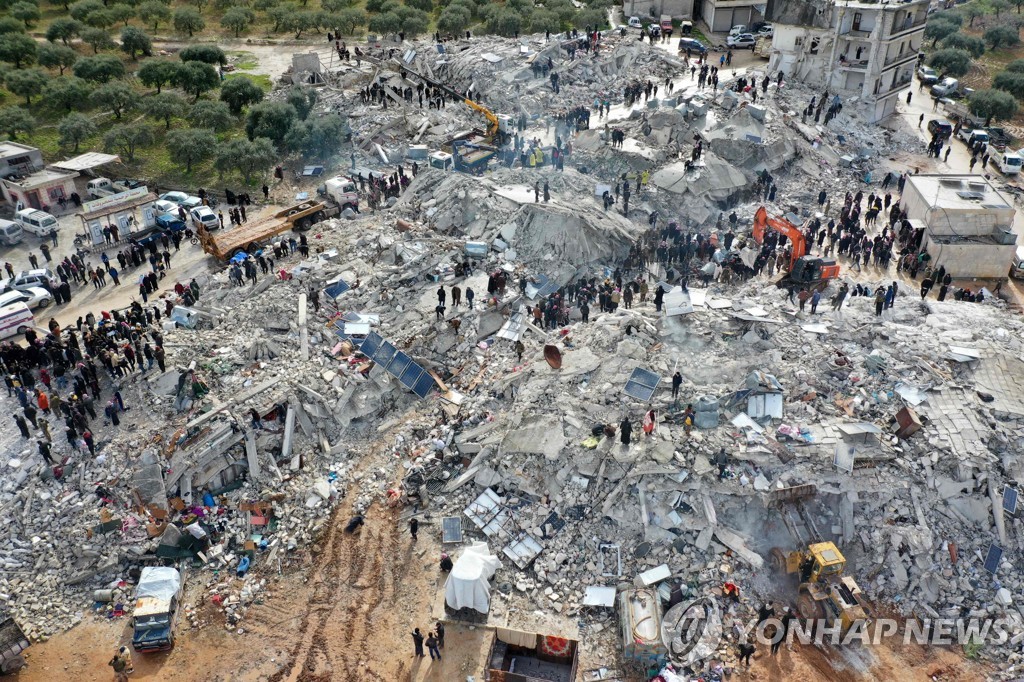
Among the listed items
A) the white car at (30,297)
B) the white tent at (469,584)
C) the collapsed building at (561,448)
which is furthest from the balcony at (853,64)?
the white car at (30,297)

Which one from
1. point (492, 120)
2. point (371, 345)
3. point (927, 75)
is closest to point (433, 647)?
point (371, 345)

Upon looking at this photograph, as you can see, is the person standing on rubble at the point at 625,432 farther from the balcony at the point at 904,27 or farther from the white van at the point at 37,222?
the balcony at the point at 904,27


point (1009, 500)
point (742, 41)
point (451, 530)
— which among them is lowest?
point (451, 530)

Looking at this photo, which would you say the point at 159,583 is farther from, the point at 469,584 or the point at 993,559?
the point at 993,559

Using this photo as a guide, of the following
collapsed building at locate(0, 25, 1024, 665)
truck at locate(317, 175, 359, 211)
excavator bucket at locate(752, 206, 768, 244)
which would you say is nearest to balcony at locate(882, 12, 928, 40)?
excavator bucket at locate(752, 206, 768, 244)

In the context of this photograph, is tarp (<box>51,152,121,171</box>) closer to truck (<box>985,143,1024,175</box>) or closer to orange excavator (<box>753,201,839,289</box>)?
orange excavator (<box>753,201,839,289</box>)

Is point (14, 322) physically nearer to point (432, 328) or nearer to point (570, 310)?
point (432, 328)
